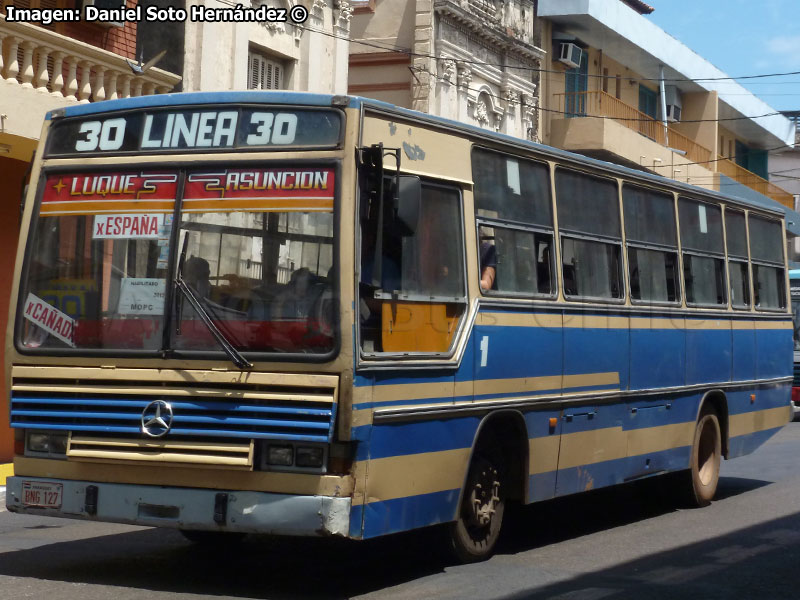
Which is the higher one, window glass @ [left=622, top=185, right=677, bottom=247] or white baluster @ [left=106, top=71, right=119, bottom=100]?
white baluster @ [left=106, top=71, right=119, bottom=100]

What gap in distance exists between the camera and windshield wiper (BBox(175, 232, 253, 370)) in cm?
747

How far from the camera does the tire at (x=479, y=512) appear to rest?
28.5 ft

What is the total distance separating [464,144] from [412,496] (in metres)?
2.33

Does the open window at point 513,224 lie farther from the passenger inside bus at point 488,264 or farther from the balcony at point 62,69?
the balcony at point 62,69

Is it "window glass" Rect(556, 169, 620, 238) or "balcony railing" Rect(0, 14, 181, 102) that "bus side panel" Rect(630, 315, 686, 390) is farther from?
"balcony railing" Rect(0, 14, 181, 102)

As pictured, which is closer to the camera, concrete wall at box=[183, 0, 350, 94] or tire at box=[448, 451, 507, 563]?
tire at box=[448, 451, 507, 563]

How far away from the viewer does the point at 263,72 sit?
2028cm

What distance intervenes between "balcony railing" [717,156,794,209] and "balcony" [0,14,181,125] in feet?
90.8

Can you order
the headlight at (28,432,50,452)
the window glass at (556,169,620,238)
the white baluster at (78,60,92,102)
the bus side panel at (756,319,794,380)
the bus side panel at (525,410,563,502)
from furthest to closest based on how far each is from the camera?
the white baluster at (78,60,92,102), the bus side panel at (756,319,794,380), the window glass at (556,169,620,238), the bus side panel at (525,410,563,502), the headlight at (28,432,50,452)

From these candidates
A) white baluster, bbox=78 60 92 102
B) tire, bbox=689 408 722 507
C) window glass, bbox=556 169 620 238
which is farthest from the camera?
white baluster, bbox=78 60 92 102

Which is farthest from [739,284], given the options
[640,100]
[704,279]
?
[640,100]

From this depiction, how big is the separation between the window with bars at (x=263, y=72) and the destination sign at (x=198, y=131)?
11.5m

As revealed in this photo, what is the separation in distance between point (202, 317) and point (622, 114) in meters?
26.5

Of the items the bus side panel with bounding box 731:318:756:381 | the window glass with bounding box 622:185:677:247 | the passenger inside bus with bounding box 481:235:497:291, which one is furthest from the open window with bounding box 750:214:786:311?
the passenger inside bus with bounding box 481:235:497:291
